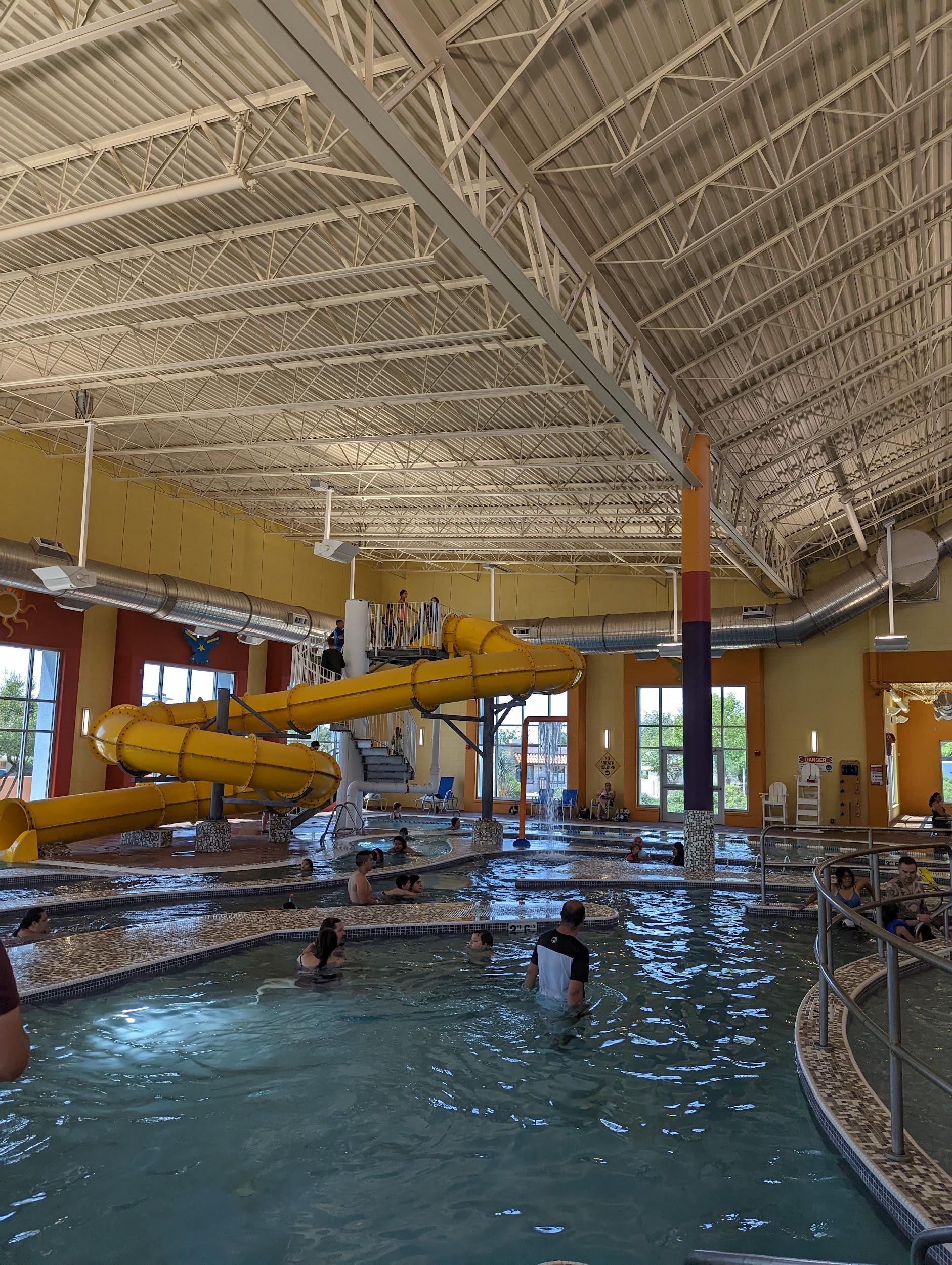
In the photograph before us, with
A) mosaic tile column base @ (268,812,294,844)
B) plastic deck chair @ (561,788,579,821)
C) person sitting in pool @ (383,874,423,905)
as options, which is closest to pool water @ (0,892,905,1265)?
person sitting in pool @ (383,874,423,905)

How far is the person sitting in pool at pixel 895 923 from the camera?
870 cm

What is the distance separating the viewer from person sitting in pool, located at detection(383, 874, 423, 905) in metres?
12.0

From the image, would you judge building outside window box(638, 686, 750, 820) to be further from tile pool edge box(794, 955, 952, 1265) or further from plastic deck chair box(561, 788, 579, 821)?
tile pool edge box(794, 955, 952, 1265)

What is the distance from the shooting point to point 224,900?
476 inches

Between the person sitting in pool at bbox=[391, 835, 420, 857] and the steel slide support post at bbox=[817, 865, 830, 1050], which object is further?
the person sitting in pool at bbox=[391, 835, 420, 857]

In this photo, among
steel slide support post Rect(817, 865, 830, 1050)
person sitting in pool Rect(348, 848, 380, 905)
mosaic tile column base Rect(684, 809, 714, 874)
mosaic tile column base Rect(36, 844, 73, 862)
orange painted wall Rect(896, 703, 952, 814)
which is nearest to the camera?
steel slide support post Rect(817, 865, 830, 1050)

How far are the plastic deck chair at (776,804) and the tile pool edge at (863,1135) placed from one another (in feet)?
61.8

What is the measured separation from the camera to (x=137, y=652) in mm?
21656

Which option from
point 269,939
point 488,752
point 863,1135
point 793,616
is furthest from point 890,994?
point 793,616

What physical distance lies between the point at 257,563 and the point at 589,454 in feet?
36.6

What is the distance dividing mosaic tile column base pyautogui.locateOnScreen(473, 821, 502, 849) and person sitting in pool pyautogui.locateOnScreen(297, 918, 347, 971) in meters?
9.35

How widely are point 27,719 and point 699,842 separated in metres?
14.1

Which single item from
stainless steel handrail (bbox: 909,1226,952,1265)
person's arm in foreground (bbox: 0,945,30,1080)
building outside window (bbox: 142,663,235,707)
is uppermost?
building outside window (bbox: 142,663,235,707)

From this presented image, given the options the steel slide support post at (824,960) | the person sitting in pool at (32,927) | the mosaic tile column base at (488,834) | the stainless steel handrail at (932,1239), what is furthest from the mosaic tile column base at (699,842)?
the stainless steel handrail at (932,1239)
